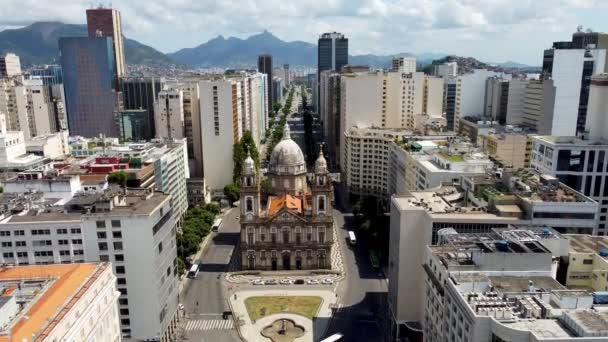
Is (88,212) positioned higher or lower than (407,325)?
higher

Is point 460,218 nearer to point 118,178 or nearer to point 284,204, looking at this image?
point 284,204

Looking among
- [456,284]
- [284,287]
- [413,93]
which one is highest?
[413,93]

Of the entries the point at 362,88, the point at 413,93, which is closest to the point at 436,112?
the point at 413,93

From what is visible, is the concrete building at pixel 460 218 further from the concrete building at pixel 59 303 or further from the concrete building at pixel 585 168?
the concrete building at pixel 59 303

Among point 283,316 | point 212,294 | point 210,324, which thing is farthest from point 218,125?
point 283,316

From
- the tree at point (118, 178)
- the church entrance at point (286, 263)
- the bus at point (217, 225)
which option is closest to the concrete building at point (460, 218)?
the church entrance at point (286, 263)

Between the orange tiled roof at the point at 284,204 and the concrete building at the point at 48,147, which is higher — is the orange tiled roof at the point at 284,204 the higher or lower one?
the lower one

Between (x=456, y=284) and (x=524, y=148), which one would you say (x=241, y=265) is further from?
(x=524, y=148)
